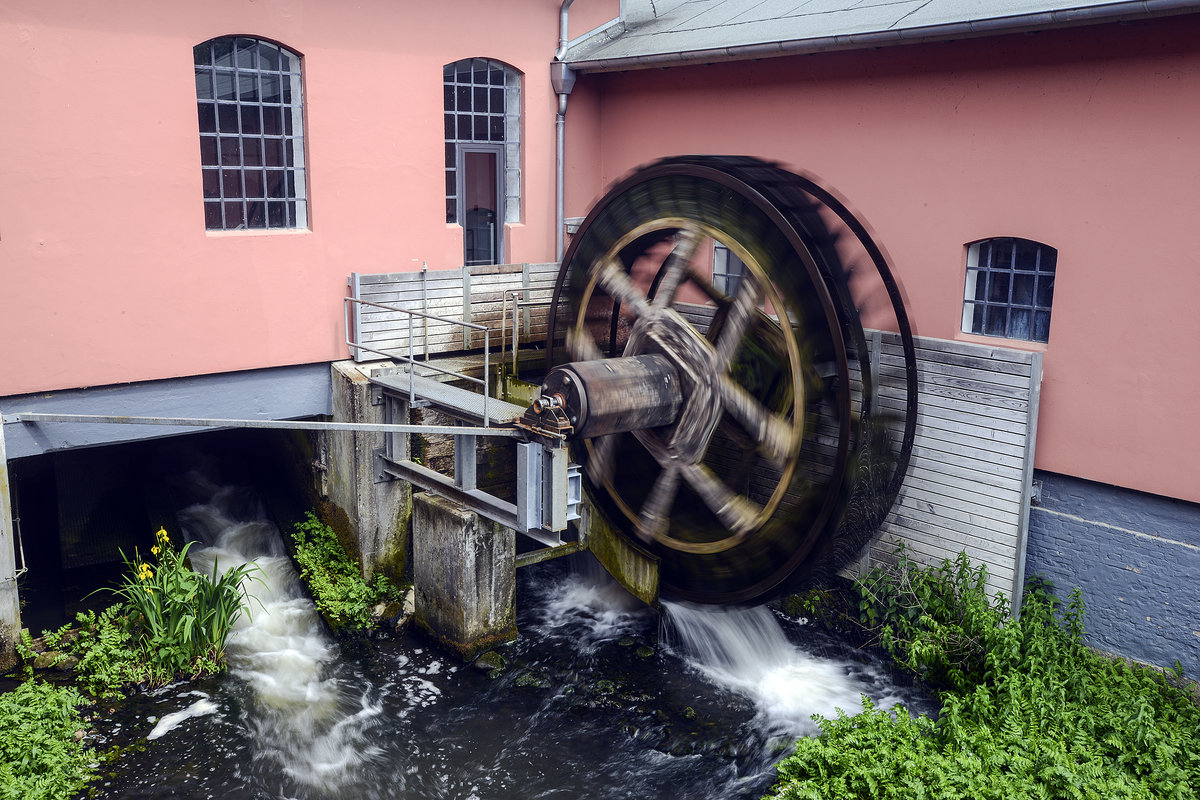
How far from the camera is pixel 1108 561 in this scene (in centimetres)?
632

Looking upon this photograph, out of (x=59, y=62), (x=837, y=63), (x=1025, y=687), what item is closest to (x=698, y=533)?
(x=1025, y=687)

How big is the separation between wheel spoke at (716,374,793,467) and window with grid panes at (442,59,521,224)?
3.61 meters

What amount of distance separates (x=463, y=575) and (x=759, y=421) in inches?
91.7

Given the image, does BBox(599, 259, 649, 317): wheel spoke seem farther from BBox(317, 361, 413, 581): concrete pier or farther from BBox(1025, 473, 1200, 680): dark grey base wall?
BBox(1025, 473, 1200, 680): dark grey base wall

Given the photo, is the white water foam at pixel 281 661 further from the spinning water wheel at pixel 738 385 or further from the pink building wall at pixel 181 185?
the spinning water wheel at pixel 738 385

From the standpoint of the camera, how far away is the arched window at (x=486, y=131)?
8914mm

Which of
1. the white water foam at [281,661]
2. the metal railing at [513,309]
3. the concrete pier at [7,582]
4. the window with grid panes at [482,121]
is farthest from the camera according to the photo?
the window with grid panes at [482,121]

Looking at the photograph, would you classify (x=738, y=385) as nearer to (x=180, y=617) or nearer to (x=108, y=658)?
(x=180, y=617)

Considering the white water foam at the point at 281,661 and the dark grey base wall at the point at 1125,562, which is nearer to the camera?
the dark grey base wall at the point at 1125,562

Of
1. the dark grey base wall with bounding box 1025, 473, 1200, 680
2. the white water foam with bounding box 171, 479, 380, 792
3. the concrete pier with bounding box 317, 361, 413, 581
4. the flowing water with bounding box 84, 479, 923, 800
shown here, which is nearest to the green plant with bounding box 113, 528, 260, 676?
the flowing water with bounding box 84, 479, 923, 800

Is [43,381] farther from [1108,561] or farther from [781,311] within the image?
[1108,561]

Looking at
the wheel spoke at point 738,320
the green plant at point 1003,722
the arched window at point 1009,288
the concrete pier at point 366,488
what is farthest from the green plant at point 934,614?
the concrete pier at point 366,488

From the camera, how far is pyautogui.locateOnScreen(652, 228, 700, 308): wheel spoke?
22.2 ft

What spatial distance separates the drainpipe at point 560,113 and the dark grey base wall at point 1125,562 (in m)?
4.91
